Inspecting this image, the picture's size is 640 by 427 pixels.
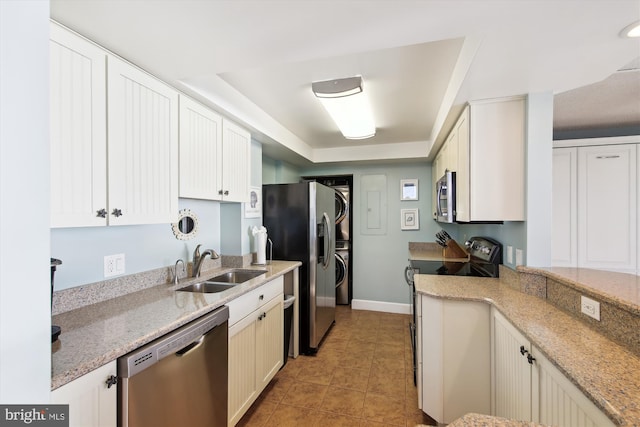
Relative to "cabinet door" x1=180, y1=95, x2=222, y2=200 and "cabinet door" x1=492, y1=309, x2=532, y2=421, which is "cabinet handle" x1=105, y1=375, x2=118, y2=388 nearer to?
"cabinet door" x1=180, y1=95, x2=222, y2=200

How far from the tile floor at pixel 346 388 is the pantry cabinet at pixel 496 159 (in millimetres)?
1515

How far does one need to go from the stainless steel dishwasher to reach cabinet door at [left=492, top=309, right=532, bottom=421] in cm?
153

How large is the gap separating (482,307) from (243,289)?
59.7 inches

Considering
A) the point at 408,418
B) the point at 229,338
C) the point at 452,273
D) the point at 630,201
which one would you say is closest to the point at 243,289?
the point at 229,338

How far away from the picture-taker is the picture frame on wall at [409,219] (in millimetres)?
4117

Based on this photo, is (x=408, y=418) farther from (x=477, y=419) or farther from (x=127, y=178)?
(x=127, y=178)

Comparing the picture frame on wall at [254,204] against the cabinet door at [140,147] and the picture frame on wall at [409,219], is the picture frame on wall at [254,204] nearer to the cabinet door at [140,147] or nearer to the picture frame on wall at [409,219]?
the cabinet door at [140,147]

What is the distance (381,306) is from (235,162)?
309 centimetres

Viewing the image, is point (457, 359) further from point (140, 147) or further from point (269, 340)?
point (140, 147)

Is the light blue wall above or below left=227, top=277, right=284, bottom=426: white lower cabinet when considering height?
above

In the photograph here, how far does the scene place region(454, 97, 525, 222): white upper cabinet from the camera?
74.2 inches

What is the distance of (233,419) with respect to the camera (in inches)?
67.9

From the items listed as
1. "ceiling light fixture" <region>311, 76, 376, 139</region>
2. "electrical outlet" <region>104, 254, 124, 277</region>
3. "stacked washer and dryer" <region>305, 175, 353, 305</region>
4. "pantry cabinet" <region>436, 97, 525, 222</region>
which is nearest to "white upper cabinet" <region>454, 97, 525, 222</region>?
"pantry cabinet" <region>436, 97, 525, 222</region>

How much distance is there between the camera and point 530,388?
4.00 ft
